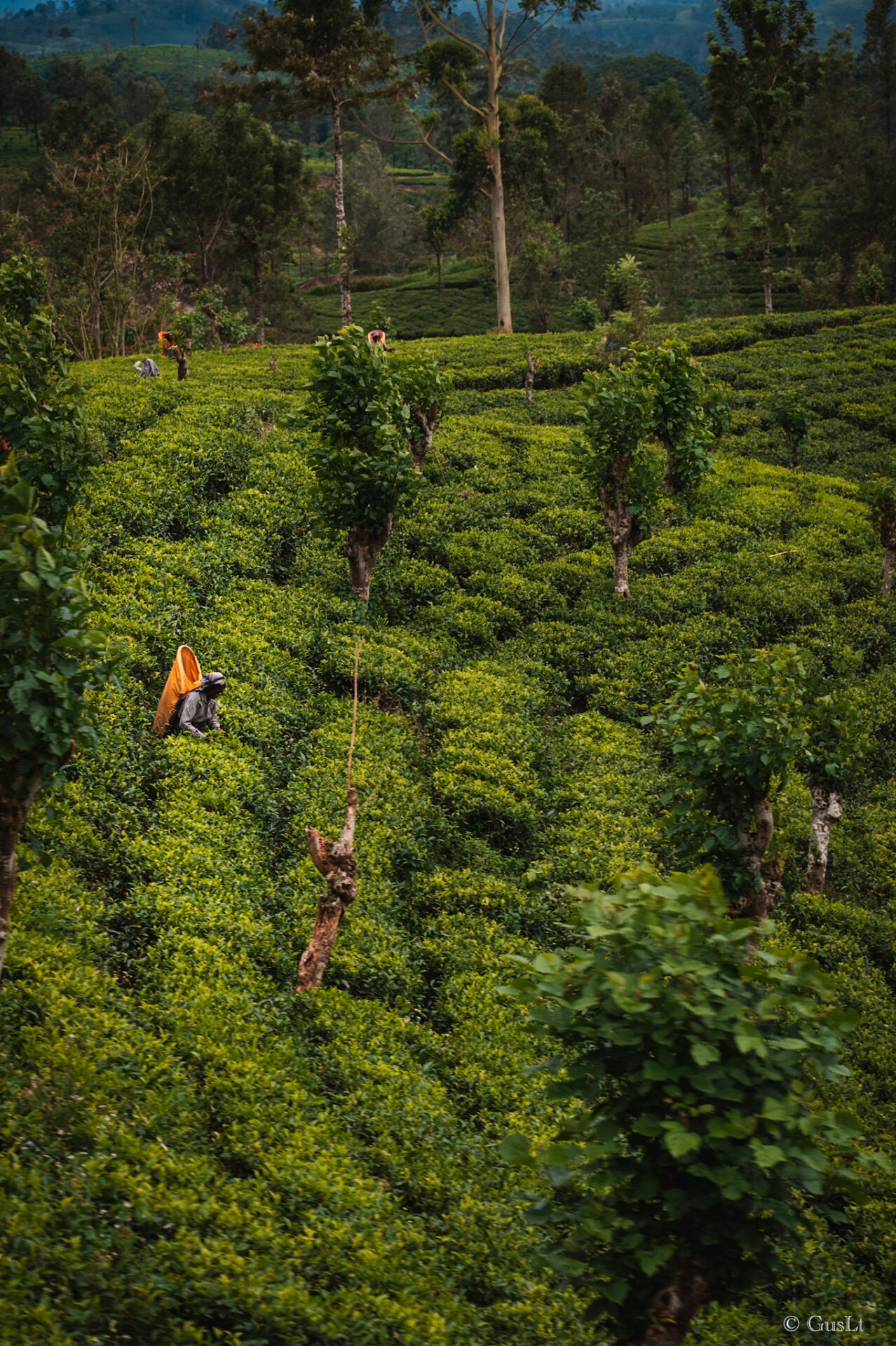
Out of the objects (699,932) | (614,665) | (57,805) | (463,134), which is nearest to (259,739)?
(57,805)

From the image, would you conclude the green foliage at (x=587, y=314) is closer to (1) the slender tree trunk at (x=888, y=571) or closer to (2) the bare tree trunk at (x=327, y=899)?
(1) the slender tree trunk at (x=888, y=571)

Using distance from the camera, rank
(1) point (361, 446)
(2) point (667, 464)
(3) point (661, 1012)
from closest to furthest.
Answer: (3) point (661, 1012) → (1) point (361, 446) → (2) point (667, 464)

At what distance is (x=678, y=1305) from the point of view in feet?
15.5

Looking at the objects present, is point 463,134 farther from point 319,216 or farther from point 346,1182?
point 346,1182

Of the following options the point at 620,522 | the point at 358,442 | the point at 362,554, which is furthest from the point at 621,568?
the point at 358,442

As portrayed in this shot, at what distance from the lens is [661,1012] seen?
445cm

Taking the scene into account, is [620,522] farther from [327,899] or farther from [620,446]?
[327,899]

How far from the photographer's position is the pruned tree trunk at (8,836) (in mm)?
5852

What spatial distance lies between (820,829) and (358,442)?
8.72 meters

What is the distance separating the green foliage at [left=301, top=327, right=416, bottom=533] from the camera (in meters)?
14.0

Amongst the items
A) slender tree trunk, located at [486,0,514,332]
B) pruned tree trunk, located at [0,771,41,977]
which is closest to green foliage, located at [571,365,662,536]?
pruned tree trunk, located at [0,771,41,977]

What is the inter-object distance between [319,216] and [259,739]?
254 feet

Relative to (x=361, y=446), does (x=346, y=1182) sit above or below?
below

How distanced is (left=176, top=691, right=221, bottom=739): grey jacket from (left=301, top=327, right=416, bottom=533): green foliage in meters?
4.48
